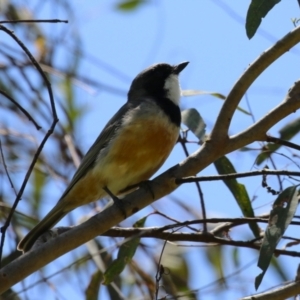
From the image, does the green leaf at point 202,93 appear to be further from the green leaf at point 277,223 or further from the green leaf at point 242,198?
the green leaf at point 277,223

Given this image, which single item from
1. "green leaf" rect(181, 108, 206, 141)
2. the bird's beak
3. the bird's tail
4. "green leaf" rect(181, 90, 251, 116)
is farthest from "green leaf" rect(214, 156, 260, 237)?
the bird's beak

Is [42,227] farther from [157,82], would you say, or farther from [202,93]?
[157,82]

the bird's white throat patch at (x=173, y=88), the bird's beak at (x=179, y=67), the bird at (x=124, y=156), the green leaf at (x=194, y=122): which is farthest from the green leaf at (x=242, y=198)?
the bird's beak at (x=179, y=67)

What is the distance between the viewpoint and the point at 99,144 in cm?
358

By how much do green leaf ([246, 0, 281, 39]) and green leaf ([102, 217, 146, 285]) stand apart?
1.00 metres

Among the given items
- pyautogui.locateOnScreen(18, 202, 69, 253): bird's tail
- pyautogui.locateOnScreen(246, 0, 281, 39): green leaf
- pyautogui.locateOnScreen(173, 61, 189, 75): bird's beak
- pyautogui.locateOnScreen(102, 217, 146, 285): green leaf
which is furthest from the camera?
→ pyautogui.locateOnScreen(173, 61, 189, 75): bird's beak

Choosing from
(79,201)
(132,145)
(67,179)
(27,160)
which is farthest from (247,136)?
(27,160)

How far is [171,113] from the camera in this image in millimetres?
3500

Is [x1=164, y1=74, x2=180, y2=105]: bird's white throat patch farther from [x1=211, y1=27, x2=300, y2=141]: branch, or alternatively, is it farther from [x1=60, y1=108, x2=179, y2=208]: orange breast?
[x1=211, y1=27, x2=300, y2=141]: branch

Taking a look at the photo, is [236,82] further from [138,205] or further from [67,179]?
[67,179]

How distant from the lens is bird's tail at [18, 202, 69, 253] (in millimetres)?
2943

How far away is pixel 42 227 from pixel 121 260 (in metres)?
0.48

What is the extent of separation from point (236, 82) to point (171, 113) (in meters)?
1.27

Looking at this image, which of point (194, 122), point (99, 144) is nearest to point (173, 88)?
point (99, 144)
